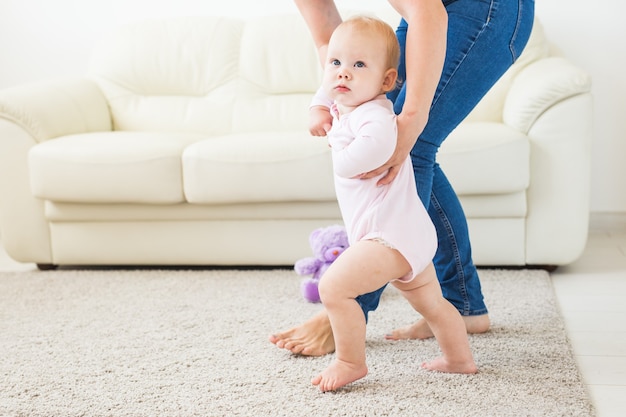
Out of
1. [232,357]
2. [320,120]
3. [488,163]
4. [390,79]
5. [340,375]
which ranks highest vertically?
[390,79]

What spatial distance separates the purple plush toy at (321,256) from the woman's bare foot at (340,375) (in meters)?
0.70

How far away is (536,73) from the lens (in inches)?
105

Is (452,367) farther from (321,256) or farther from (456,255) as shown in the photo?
(321,256)

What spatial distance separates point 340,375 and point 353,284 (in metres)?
0.20

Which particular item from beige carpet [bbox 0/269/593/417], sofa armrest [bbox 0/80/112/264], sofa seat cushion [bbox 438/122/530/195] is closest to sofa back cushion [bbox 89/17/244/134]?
sofa armrest [bbox 0/80/112/264]

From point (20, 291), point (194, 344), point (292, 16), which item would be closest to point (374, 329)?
point (194, 344)

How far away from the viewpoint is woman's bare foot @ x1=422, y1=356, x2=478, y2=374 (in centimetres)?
160

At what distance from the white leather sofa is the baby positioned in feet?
3.27

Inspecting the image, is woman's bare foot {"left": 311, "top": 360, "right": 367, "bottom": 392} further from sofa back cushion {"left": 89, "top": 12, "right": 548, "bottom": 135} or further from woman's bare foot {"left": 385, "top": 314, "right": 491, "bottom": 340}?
sofa back cushion {"left": 89, "top": 12, "right": 548, "bottom": 135}

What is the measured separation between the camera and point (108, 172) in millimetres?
2576

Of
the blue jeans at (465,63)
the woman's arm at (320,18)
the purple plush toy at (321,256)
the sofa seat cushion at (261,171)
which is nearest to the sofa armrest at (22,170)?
the sofa seat cushion at (261,171)

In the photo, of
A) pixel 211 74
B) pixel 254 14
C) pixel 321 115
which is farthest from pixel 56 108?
pixel 321 115

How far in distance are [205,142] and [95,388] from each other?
3.92ft

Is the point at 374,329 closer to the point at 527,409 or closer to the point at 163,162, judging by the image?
the point at 527,409
